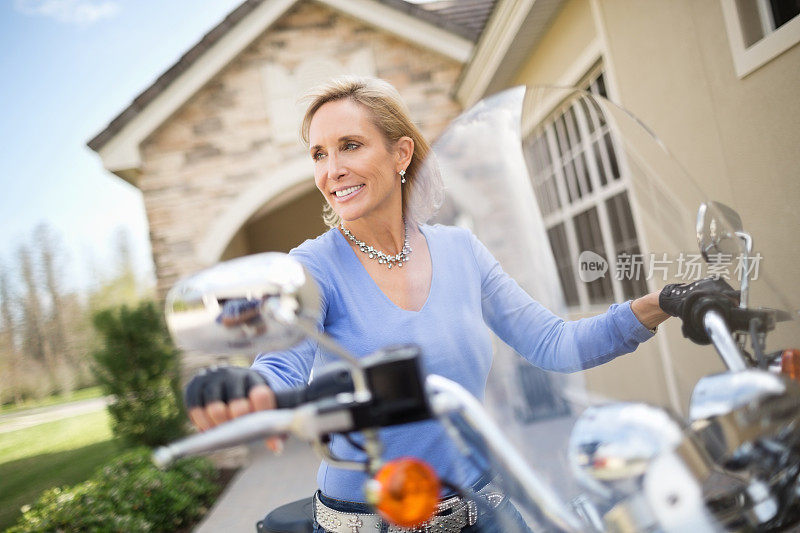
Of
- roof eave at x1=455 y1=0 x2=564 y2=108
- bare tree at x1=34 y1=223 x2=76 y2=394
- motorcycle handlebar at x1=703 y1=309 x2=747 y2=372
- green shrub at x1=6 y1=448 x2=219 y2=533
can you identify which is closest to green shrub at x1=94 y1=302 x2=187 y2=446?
green shrub at x1=6 y1=448 x2=219 y2=533

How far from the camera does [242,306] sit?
765 millimetres

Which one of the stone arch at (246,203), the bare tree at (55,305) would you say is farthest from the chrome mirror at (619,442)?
the bare tree at (55,305)

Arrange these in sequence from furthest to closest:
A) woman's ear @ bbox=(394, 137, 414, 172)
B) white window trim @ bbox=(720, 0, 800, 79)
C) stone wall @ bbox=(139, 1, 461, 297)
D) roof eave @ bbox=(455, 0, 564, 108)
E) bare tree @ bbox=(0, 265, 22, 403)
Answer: bare tree @ bbox=(0, 265, 22, 403) → stone wall @ bbox=(139, 1, 461, 297) → roof eave @ bbox=(455, 0, 564, 108) → white window trim @ bbox=(720, 0, 800, 79) → woman's ear @ bbox=(394, 137, 414, 172)

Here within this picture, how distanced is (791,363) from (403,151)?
0.92 meters

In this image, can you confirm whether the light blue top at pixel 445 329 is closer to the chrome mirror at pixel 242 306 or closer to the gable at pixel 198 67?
the chrome mirror at pixel 242 306

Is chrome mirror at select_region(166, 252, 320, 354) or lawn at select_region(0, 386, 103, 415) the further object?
lawn at select_region(0, 386, 103, 415)

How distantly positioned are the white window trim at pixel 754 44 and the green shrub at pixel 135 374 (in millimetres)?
6351

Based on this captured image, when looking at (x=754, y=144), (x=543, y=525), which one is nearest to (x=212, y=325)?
(x=543, y=525)

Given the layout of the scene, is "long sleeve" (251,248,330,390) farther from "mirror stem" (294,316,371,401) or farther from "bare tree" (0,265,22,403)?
"bare tree" (0,265,22,403)

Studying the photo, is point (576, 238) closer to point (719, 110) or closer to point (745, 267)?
point (745, 267)

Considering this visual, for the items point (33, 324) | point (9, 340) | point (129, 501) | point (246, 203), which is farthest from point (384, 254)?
point (33, 324)

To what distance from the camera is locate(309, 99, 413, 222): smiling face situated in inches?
54.2

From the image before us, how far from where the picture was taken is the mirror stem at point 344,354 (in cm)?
77

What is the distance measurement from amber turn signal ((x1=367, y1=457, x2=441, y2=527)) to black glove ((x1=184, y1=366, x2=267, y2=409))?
230mm
